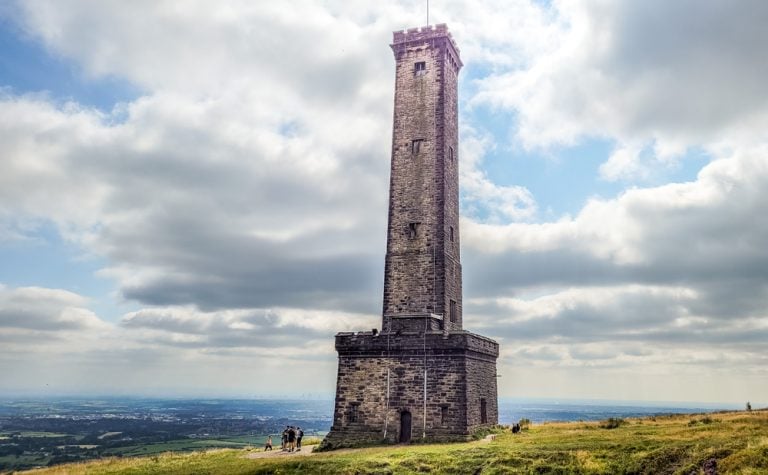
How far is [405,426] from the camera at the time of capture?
28922 mm

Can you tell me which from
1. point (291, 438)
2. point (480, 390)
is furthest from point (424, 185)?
point (291, 438)

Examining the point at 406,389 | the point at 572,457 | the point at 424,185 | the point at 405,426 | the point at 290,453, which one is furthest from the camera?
the point at 424,185

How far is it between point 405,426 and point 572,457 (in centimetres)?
1140

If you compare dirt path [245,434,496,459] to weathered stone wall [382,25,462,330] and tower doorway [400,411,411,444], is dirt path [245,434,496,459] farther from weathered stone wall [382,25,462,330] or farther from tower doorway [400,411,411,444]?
weathered stone wall [382,25,462,330]

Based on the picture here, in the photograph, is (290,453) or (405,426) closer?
(290,453)

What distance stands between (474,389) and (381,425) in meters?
5.18

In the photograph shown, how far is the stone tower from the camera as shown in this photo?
28828 millimetres

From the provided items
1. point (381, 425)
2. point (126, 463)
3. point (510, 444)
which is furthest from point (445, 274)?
point (126, 463)

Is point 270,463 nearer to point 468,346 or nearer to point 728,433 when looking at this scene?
point 468,346

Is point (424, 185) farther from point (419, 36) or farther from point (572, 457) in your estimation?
point (572, 457)

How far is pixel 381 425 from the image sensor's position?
29.0 meters

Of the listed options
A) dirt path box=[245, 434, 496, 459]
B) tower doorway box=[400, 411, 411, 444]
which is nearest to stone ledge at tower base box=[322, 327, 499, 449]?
tower doorway box=[400, 411, 411, 444]

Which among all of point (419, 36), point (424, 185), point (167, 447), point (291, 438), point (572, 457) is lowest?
point (167, 447)

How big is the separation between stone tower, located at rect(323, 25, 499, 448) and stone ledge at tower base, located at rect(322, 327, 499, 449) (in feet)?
0.17
